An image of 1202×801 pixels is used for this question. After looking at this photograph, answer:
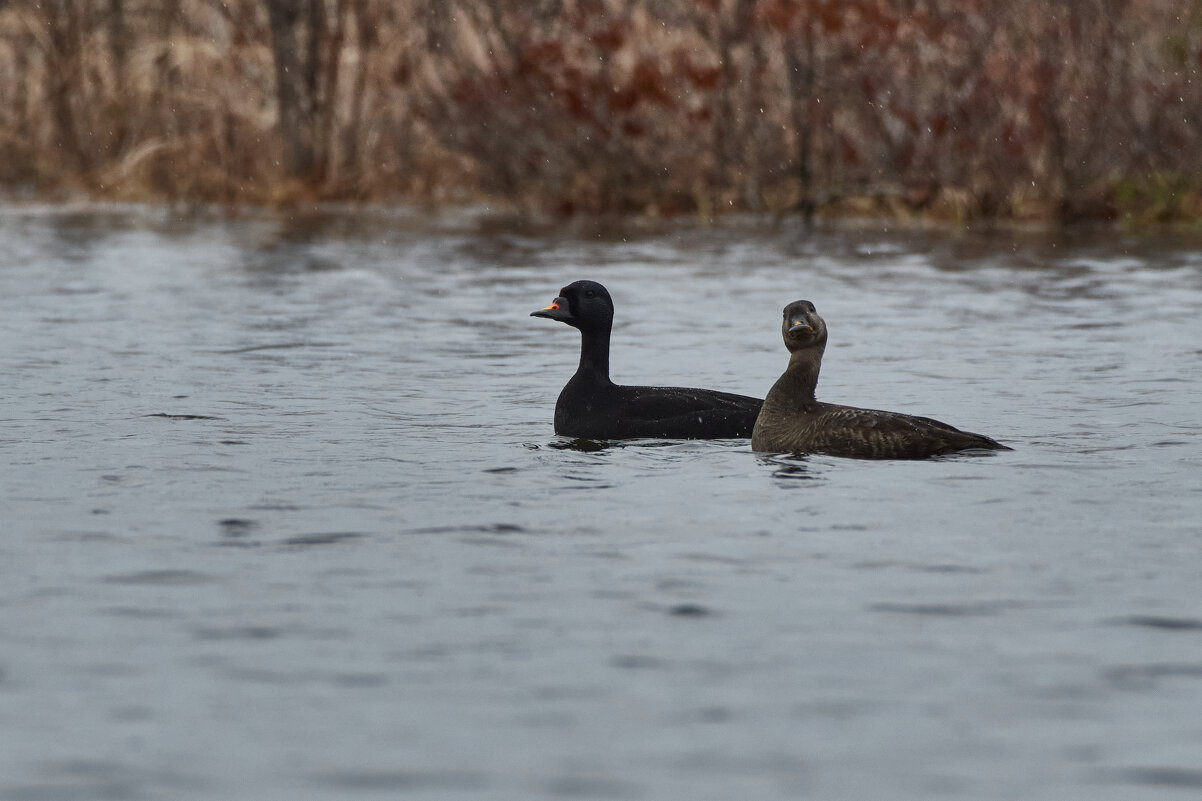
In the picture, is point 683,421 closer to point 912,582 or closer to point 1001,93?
point 912,582

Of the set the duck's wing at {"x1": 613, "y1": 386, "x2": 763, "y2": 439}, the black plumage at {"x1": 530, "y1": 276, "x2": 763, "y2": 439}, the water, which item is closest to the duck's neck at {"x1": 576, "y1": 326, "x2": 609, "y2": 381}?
the black plumage at {"x1": 530, "y1": 276, "x2": 763, "y2": 439}

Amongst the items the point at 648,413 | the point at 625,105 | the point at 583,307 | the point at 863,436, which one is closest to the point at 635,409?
the point at 648,413

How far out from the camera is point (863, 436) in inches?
397

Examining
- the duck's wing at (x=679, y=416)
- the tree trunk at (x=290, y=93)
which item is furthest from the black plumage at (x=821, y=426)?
the tree trunk at (x=290, y=93)

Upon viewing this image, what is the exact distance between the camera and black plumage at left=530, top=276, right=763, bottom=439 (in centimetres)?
1100

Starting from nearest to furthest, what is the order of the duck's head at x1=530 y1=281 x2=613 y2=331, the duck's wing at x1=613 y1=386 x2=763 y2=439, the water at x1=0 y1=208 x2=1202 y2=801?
the water at x1=0 y1=208 x2=1202 y2=801
the duck's wing at x1=613 y1=386 x2=763 y2=439
the duck's head at x1=530 y1=281 x2=613 y2=331

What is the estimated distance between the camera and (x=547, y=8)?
37.2 m

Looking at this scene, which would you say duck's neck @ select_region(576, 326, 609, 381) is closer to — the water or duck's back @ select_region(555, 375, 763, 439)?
duck's back @ select_region(555, 375, 763, 439)

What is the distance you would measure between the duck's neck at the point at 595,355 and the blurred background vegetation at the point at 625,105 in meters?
20.1

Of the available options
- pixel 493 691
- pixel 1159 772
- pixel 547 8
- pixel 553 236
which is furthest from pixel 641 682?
pixel 547 8

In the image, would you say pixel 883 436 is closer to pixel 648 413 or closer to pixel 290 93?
pixel 648 413

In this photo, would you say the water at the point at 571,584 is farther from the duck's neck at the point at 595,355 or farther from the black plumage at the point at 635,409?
the duck's neck at the point at 595,355

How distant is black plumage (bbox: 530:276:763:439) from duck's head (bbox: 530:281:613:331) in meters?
0.04

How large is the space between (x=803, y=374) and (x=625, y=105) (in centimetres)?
2379
